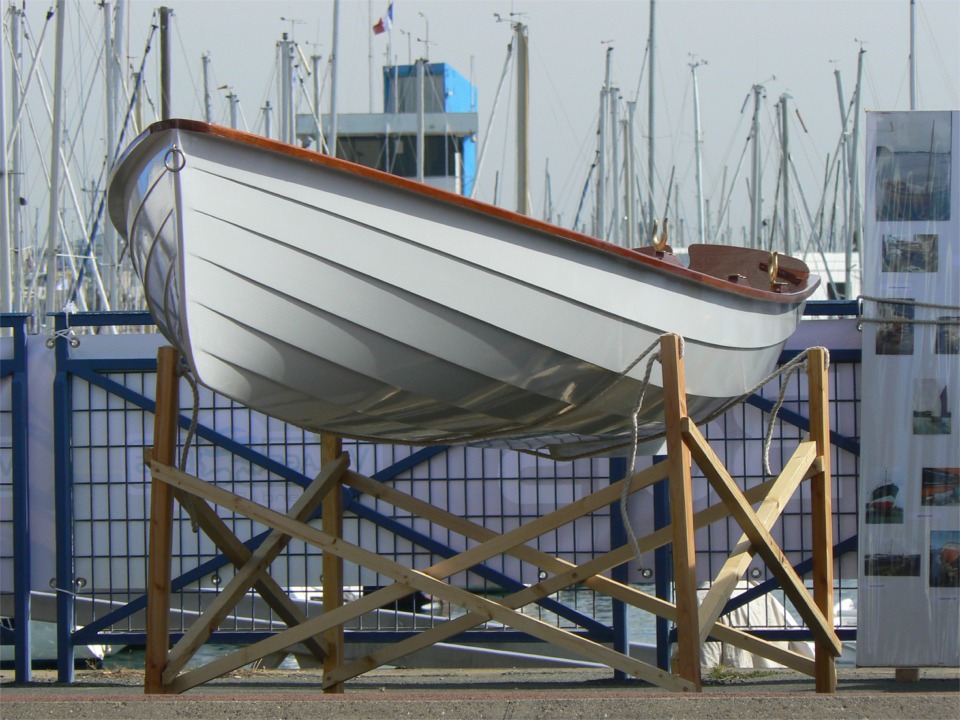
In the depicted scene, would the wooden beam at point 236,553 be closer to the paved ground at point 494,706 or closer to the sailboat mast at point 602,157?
the paved ground at point 494,706

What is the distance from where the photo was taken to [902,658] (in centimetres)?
580

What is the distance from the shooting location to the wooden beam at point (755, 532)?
14.8 ft

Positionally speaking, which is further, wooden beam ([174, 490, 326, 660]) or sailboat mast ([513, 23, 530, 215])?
sailboat mast ([513, 23, 530, 215])

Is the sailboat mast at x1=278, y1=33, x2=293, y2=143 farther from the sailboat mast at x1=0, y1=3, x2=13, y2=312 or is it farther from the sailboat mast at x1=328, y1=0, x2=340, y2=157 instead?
the sailboat mast at x1=0, y1=3, x2=13, y2=312

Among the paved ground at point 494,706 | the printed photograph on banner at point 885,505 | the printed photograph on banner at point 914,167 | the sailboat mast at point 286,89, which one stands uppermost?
the sailboat mast at point 286,89

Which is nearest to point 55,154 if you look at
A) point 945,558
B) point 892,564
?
point 892,564

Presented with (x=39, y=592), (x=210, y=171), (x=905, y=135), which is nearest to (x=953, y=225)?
(x=905, y=135)

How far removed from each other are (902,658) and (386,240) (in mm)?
3347

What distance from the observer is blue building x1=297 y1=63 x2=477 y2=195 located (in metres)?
28.9

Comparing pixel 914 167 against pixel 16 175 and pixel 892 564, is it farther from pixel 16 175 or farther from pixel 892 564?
pixel 16 175

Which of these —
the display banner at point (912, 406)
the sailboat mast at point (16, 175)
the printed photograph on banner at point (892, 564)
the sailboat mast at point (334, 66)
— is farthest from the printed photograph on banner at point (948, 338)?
the sailboat mast at point (334, 66)

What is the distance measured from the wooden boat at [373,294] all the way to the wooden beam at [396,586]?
40 cm

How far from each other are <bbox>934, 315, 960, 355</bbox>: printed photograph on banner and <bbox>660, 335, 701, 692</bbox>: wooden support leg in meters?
2.03

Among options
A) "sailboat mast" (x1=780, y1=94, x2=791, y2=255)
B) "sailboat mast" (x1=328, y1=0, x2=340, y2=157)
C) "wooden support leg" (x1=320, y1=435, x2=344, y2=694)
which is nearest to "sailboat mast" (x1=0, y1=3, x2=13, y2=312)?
"sailboat mast" (x1=328, y1=0, x2=340, y2=157)
